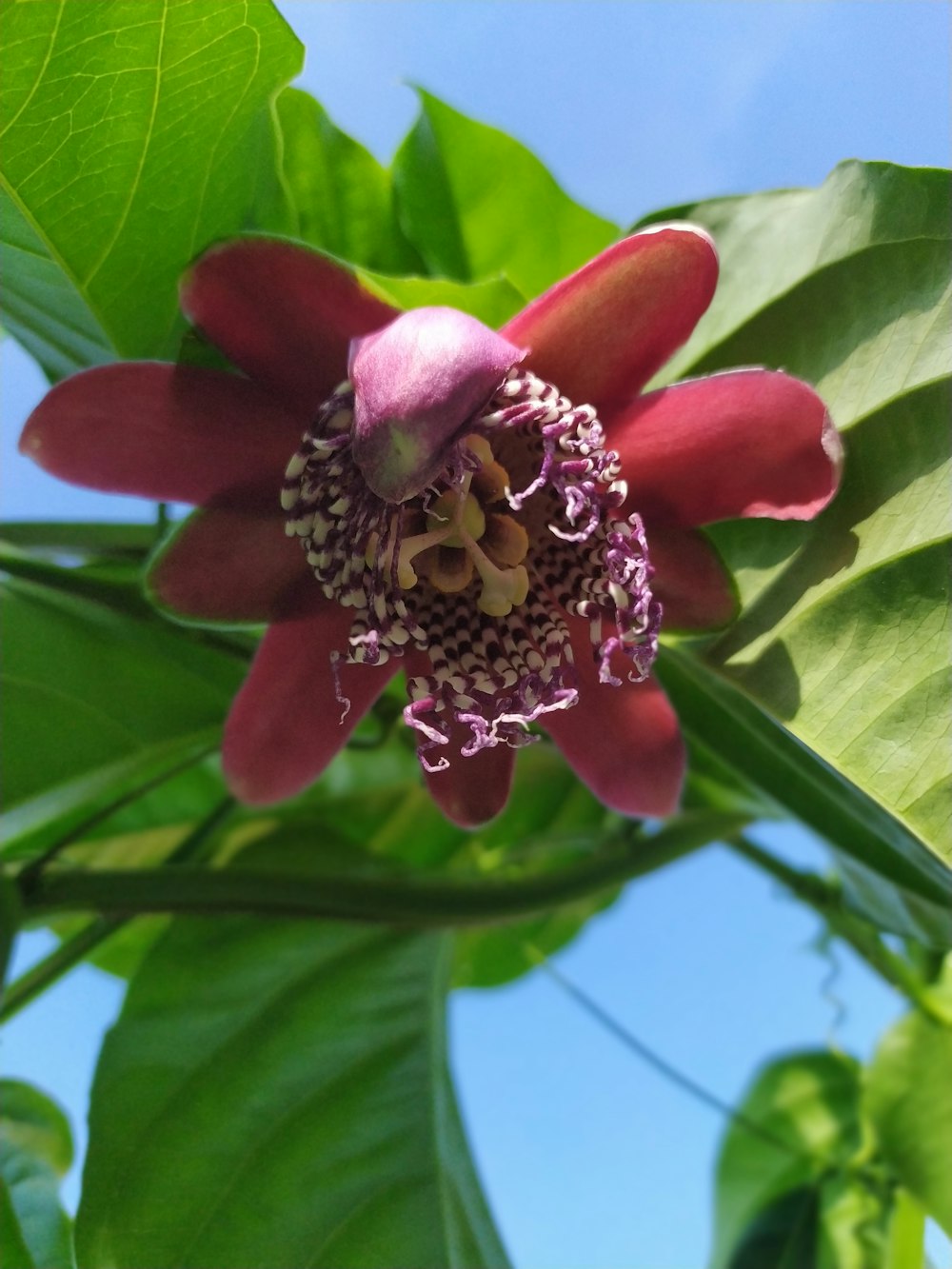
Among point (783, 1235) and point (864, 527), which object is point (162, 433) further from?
point (783, 1235)

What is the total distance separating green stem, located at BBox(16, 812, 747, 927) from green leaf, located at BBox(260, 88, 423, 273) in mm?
339

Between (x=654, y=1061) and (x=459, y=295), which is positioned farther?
(x=654, y=1061)

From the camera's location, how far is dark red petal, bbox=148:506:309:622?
509 mm

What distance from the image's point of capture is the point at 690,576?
52 centimetres

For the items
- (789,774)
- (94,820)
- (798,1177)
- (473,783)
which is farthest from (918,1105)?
(94,820)

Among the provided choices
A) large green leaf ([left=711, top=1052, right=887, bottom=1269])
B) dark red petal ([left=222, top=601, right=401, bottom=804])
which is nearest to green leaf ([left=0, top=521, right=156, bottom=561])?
dark red petal ([left=222, top=601, right=401, bottom=804])

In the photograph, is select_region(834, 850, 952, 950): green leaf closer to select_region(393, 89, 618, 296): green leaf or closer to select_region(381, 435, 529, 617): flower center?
select_region(381, 435, 529, 617): flower center

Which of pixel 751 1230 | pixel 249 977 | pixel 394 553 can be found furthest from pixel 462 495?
pixel 751 1230

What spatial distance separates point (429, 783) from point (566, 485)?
0.16 metres

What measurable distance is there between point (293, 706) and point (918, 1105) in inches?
23.3

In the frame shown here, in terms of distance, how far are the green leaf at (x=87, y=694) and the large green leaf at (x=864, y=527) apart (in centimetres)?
29

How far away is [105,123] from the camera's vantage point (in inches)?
19.7

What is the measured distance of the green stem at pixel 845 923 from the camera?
0.86m

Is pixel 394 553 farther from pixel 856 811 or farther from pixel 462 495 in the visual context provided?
pixel 856 811
